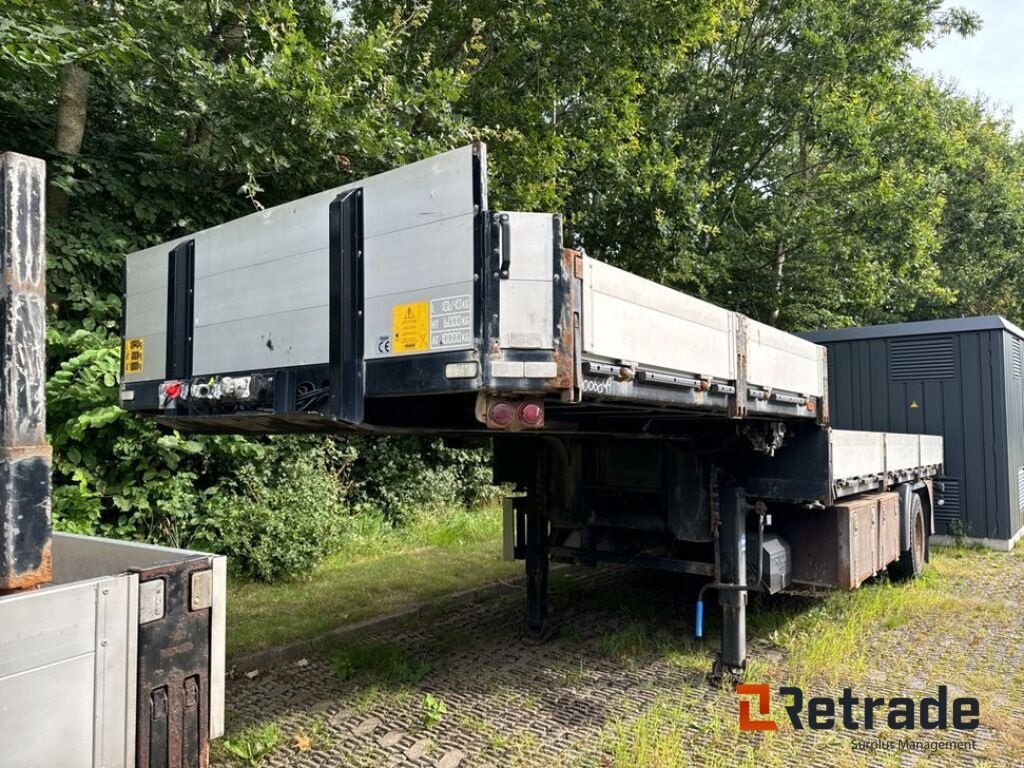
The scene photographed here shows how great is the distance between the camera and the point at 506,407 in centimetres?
301

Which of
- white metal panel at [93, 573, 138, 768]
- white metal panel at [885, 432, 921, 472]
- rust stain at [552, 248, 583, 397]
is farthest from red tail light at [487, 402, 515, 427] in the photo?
white metal panel at [885, 432, 921, 472]

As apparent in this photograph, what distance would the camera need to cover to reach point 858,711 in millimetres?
4430

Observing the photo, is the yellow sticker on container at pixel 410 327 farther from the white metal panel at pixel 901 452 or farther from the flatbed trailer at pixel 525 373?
the white metal panel at pixel 901 452

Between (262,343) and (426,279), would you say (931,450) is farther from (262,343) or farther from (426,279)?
(262,343)

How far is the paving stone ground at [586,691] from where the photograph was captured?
12.8 feet

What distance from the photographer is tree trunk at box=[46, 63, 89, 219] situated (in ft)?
25.8

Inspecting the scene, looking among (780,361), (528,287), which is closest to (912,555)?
(780,361)

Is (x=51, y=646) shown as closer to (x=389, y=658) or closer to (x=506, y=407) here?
(x=506, y=407)

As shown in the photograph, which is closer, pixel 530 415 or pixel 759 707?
pixel 530 415

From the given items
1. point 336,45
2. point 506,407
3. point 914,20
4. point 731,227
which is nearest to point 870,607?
point 506,407

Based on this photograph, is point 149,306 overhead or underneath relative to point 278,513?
overhead

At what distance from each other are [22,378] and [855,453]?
5.47m

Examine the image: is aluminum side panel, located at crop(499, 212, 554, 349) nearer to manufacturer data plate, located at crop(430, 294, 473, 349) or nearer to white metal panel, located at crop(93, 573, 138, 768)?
manufacturer data plate, located at crop(430, 294, 473, 349)

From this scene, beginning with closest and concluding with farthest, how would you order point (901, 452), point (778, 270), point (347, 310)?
point (347, 310)
point (901, 452)
point (778, 270)
